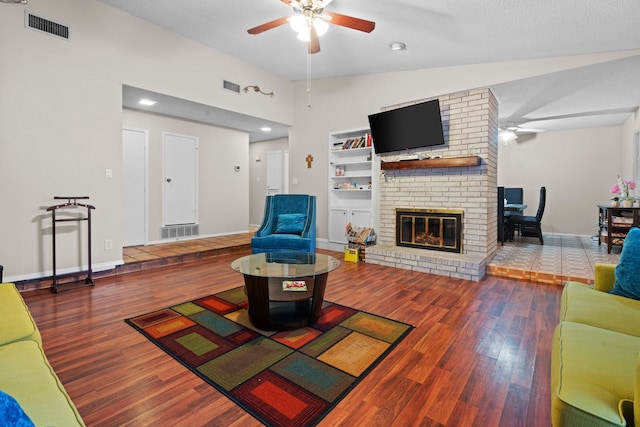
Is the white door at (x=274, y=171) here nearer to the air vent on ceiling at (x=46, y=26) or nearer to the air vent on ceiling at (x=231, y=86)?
the air vent on ceiling at (x=231, y=86)

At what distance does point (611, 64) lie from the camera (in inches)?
146

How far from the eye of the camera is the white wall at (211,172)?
5.58m

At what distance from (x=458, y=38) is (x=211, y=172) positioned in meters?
4.85

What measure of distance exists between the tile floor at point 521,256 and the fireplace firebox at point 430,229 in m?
0.61

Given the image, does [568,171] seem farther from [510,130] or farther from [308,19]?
[308,19]

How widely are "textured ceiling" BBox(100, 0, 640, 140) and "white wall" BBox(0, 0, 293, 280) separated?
0.38 m

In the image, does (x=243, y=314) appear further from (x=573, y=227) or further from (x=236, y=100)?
(x=573, y=227)

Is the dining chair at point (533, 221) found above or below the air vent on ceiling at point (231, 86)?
below

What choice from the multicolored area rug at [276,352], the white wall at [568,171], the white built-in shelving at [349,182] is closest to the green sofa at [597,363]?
the multicolored area rug at [276,352]

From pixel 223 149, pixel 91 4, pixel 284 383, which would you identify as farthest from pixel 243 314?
pixel 223 149

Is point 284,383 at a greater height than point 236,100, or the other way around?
point 236,100

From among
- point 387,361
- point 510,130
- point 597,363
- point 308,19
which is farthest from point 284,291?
point 510,130

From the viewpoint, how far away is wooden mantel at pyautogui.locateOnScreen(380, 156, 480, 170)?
426 centimetres

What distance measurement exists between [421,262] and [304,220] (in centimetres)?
174
